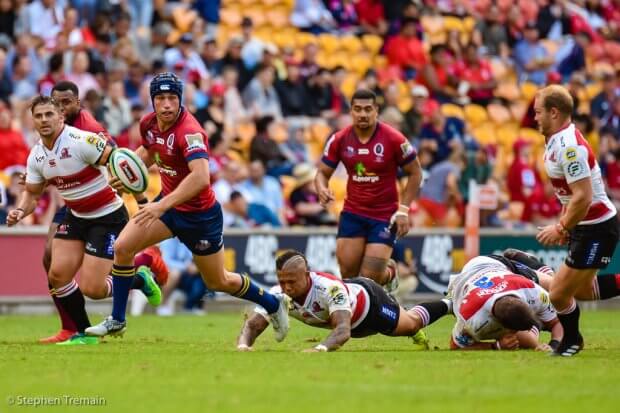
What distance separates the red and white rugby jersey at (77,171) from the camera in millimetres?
13383

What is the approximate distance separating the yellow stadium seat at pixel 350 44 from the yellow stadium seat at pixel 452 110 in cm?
213

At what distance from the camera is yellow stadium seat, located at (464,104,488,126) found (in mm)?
28188

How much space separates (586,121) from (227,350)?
14.7m

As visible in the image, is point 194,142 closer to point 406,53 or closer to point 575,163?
point 575,163

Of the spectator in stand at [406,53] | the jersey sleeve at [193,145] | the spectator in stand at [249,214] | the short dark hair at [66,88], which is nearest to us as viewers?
the jersey sleeve at [193,145]

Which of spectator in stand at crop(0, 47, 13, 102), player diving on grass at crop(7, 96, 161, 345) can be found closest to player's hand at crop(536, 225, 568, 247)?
player diving on grass at crop(7, 96, 161, 345)

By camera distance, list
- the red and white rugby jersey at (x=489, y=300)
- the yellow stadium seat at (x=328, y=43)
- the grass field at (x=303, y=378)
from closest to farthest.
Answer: the grass field at (x=303, y=378) < the red and white rugby jersey at (x=489, y=300) < the yellow stadium seat at (x=328, y=43)

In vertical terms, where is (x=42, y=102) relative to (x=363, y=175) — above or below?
above

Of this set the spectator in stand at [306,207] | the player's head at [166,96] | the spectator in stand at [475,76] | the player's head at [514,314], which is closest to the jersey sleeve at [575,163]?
the player's head at [514,314]

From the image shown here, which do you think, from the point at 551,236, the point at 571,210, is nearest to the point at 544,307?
the point at 551,236

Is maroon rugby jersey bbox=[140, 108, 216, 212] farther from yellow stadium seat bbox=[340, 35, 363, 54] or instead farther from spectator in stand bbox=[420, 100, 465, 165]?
yellow stadium seat bbox=[340, 35, 363, 54]

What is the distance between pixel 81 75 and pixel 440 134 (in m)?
7.25

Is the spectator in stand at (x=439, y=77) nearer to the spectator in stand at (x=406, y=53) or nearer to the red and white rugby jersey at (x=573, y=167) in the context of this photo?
the spectator in stand at (x=406, y=53)

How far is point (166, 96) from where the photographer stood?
504 inches
